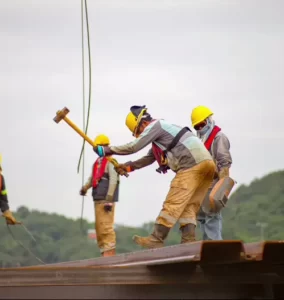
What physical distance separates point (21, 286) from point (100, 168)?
9.73m

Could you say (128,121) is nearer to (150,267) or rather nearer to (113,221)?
(150,267)

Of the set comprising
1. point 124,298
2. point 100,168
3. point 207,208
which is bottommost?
point 124,298

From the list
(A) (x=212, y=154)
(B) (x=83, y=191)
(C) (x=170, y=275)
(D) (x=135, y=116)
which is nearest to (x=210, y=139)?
(A) (x=212, y=154)

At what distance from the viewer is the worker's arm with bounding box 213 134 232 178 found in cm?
1791

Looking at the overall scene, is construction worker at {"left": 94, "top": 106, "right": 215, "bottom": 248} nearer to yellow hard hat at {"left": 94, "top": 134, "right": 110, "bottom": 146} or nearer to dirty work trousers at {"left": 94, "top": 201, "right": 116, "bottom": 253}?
dirty work trousers at {"left": 94, "top": 201, "right": 116, "bottom": 253}

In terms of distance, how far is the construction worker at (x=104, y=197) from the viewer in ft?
73.0

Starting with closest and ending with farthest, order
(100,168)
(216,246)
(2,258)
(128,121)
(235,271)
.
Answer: (216,246), (235,271), (128,121), (100,168), (2,258)

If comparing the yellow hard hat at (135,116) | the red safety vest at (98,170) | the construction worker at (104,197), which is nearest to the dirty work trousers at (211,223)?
the yellow hard hat at (135,116)

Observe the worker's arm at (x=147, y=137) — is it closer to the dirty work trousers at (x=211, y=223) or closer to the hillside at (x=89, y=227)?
the dirty work trousers at (x=211, y=223)

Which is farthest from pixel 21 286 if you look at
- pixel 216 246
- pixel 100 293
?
pixel 216 246

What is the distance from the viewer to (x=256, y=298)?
1344 cm

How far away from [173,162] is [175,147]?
0.20m

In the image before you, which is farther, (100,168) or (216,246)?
(100,168)

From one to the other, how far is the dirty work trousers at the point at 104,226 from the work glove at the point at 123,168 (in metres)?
5.22
